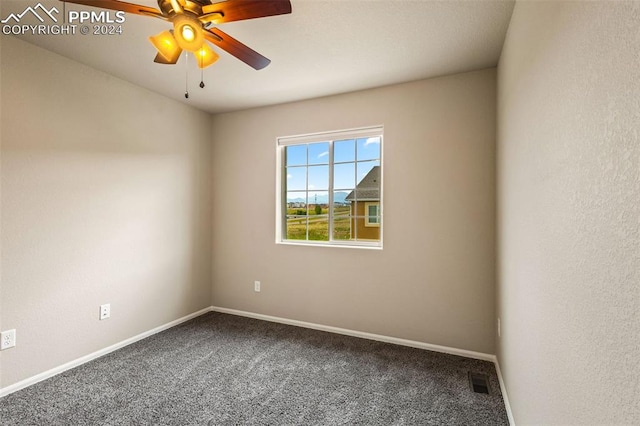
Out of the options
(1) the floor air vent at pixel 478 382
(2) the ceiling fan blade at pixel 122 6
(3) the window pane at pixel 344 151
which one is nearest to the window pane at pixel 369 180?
(3) the window pane at pixel 344 151

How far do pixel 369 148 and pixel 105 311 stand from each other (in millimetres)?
2855

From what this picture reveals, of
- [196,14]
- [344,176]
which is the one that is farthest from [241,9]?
[344,176]

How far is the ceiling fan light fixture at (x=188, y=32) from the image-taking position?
149 centimetres


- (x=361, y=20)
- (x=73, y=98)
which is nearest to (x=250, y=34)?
(x=361, y=20)

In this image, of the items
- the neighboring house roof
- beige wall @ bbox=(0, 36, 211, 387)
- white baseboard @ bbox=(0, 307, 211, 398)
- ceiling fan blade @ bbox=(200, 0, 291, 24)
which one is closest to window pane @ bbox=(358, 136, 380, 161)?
the neighboring house roof

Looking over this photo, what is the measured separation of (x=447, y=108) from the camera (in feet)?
8.82

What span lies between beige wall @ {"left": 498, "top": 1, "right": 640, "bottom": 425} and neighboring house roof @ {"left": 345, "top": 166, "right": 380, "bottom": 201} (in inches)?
61.5

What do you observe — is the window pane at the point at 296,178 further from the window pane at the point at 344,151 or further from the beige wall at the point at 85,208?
the beige wall at the point at 85,208

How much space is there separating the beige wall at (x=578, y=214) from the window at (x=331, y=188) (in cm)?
160

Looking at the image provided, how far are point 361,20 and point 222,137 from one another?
7.73ft

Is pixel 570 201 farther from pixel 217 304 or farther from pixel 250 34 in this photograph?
pixel 217 304

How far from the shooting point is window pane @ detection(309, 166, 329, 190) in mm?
3371

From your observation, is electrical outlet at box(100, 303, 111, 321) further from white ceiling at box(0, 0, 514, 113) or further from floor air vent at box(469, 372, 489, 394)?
floor air vent at box(469, 372, 489, 394)

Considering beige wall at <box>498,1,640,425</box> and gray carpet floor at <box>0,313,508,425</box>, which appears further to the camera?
gray carpet floor at <box>0,313,508,425</box>
